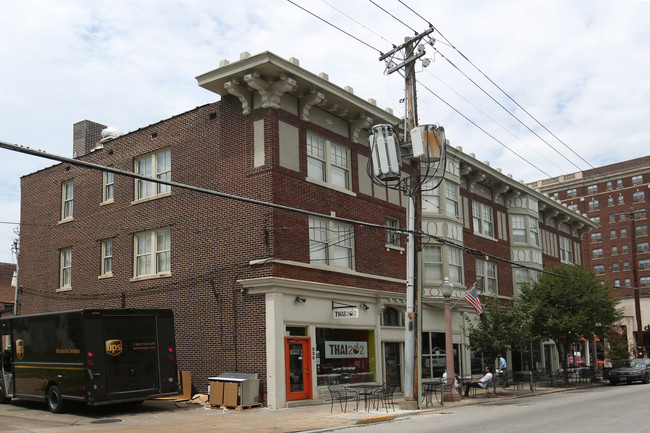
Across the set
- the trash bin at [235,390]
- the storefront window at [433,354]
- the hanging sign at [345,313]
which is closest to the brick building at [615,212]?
the storefront window at [433,354]

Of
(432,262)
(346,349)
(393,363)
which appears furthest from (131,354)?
(432,262)

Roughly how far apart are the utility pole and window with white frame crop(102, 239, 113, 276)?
12689mm

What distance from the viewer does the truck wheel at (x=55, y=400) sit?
59.1 feet

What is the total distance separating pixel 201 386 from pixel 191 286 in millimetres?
3411

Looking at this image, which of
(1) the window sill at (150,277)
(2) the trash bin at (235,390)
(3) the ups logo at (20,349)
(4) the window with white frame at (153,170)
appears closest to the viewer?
(2) the trash bin at (235,390)

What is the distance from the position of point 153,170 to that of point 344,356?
1014 cm

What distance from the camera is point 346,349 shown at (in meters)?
22.7

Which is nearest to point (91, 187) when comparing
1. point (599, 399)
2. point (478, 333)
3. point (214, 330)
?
point (214, 330)

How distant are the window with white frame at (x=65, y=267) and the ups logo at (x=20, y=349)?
8147 mm

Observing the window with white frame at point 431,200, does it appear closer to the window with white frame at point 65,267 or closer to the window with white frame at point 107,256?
the window with white frame at point 107,256

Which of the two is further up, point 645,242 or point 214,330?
point 645,242

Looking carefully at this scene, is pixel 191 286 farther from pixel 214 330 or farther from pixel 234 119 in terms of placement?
pixel 234 119

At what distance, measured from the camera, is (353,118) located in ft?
80.6

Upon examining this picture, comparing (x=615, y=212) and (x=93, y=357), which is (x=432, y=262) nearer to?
(x=93, y=357)
